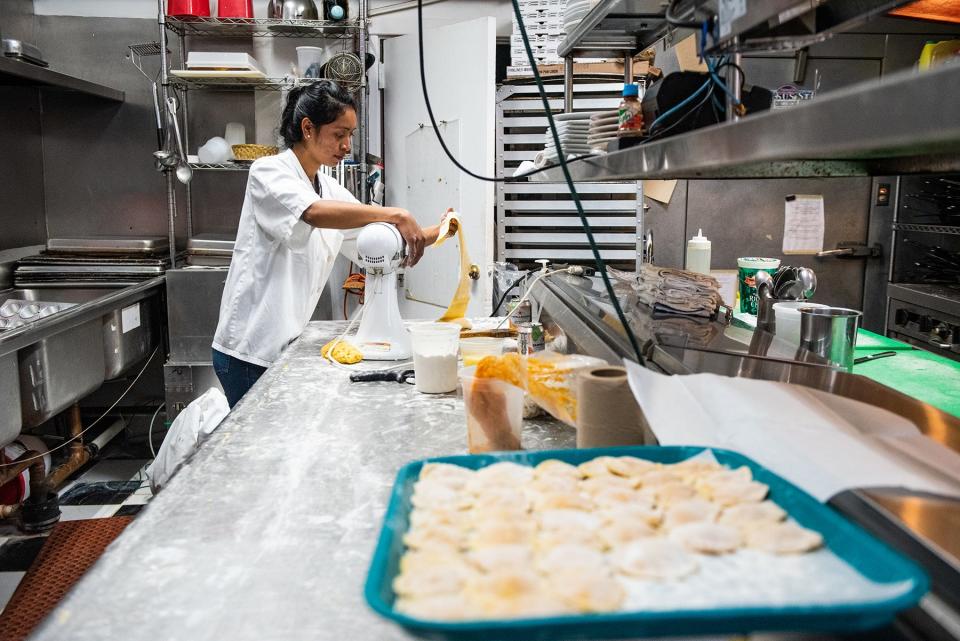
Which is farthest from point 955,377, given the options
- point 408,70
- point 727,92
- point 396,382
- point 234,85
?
point 234,85

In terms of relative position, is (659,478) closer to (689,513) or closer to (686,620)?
(689,513)

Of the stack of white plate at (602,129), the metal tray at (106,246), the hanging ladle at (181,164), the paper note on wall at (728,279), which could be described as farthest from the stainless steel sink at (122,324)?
the paper note on wall at (728,279)

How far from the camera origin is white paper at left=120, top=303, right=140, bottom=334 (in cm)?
374

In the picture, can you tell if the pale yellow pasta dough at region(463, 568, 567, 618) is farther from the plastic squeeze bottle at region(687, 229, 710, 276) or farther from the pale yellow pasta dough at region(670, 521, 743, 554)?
the plastic squeeze bottle at region(687, 229, 710, 276)

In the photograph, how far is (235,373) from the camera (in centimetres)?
283

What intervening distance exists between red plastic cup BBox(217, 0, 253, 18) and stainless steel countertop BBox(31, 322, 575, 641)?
303 centimetres

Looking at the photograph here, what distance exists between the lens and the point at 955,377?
2264mm

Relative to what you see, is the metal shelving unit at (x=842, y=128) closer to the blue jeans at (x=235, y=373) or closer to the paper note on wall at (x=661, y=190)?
the blue jeans at (x=235, y=373)

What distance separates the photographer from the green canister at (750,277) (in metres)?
2.59

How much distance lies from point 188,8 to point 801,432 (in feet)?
13.4

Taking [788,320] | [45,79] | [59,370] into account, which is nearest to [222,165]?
[45,79]

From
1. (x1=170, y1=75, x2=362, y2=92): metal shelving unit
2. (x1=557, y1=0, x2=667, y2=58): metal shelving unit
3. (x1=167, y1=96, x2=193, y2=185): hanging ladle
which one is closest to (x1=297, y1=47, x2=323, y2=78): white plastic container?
(x1=170, y1=75, x2=362, y2=92): metal shelving unit

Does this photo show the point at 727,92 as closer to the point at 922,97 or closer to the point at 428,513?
the point at 922,97

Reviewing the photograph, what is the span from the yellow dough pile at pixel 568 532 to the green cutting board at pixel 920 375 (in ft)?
4.67
